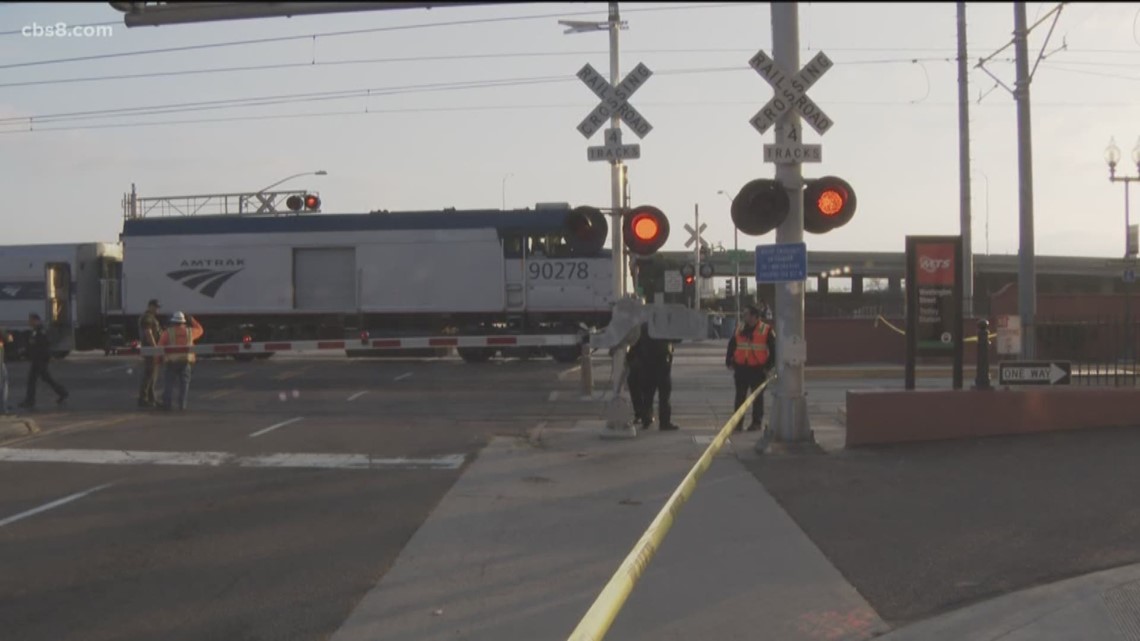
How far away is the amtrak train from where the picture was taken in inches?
1209

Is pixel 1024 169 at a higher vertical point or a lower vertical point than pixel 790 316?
higher

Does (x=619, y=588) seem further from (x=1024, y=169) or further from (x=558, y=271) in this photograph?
(x=558, y=271)

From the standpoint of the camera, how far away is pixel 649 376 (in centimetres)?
1397

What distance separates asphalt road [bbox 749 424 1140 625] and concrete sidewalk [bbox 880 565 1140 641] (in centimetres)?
19

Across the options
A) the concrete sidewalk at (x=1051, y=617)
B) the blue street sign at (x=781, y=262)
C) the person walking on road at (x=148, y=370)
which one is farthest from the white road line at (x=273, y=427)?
the concrete sidewalk at (x=1051, y=617)

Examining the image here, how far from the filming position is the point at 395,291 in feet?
103

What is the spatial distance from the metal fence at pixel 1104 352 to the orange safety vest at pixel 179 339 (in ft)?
43.1

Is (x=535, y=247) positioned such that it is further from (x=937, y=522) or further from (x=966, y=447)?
(x=937, y=522)

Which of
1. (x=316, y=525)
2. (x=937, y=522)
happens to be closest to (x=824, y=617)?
(x=937, y=522)

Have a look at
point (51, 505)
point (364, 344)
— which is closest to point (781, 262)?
point (51, 505)

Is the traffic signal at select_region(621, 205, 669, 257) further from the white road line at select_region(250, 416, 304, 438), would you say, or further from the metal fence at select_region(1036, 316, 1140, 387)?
the metal fence at select_region(1036, 316, 1140, 387)

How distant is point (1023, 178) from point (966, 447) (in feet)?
33.9

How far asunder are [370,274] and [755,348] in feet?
63.1

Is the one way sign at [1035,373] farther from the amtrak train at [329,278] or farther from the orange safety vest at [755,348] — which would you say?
the amtrak train at [329,278]
